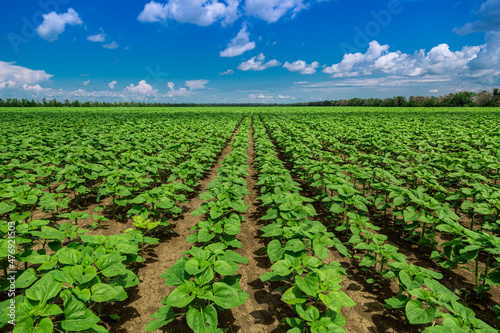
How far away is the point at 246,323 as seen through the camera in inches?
113

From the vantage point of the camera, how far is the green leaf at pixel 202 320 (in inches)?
79.0

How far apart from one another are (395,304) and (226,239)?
8.10 feet

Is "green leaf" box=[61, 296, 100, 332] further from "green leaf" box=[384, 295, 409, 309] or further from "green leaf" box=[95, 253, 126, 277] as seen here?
"green leaf" box=[384, 295, 409, 309]

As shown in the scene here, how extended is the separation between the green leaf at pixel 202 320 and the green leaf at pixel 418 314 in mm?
1958

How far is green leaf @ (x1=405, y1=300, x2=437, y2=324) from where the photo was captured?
7.21ft

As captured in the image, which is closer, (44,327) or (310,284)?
(44,327)

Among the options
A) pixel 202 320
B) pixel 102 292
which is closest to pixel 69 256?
pixel 102 292

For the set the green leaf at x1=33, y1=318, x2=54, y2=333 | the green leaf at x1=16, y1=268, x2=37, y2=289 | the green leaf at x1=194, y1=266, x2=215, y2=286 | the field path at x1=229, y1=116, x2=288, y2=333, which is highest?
the green leaf at x1=33, y1=318, x2=54, y2=333

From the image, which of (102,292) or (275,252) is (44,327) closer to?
(102,292)

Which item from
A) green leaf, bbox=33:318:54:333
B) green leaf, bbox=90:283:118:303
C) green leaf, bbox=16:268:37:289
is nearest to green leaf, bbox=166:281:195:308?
green leaf, bbox=90:283:118:303

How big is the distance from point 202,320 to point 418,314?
223 centimetres

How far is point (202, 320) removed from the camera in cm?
207

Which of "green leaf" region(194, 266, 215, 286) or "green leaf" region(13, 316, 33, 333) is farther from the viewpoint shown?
"green leaf" region(194, 266, 215, 286)

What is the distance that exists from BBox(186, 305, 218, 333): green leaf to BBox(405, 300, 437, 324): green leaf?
196 cm
